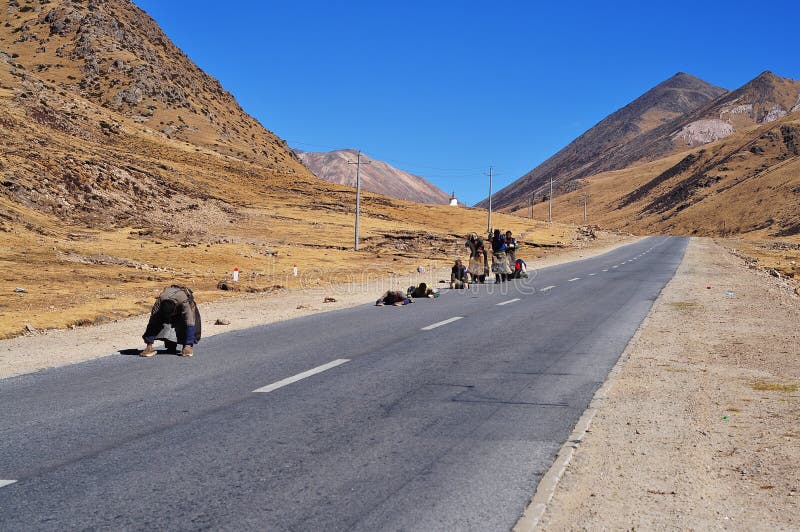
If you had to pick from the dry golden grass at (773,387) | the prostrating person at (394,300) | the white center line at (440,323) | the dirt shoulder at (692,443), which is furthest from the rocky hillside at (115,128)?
the dry golden grass at (773,387)

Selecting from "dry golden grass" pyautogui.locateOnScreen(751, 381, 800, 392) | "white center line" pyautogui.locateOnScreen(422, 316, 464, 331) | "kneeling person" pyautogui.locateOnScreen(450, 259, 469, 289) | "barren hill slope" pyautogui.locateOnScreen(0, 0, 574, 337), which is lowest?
"dry golden grass" pyautogui.locateOnScreen(751, 381, 800, 392)

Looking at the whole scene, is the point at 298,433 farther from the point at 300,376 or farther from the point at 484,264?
the point at 484,264

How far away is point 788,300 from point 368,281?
50.4ft

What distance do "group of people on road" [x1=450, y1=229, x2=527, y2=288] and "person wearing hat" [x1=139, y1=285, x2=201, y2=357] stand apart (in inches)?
551

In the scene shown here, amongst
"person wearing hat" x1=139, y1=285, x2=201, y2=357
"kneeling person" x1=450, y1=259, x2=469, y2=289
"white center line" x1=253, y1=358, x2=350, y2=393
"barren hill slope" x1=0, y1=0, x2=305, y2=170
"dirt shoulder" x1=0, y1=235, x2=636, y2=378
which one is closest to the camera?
"white center line" x1=253, y1=358, x2=350, y2=393

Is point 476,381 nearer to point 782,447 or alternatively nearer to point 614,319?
point 782,447

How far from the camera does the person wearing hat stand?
999cm

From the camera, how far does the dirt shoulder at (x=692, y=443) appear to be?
4.42m

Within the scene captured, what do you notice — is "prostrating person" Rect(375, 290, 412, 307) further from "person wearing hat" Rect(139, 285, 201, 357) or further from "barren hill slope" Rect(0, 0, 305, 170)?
"barren hill slope" Rect(0, 0, 305, 170)

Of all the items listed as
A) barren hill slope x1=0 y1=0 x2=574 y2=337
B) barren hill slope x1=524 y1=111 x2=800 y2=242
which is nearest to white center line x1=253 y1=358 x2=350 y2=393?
barren hill slope x1=0 y1=0 x2=574 y2=337

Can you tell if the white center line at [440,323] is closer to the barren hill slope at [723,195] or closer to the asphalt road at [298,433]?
the asphalt road at [298,433]

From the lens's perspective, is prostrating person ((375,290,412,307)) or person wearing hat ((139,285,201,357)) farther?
prostrating person ((375,290,412,307))

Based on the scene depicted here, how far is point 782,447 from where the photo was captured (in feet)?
19.2

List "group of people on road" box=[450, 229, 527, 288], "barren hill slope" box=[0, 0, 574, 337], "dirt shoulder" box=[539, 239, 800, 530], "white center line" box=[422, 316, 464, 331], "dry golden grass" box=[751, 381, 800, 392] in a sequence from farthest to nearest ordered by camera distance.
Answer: "barren hill slope" box=[0, 0, 574, 337]
"group of people on road" box=[450, 229, 527, 288]
"white center line" box=[422, 316, 464, 331]
"dry golden grass" box=[751, 381, 800, 392]
"dirt shoulder" box=[539, 239, 800, 530]
